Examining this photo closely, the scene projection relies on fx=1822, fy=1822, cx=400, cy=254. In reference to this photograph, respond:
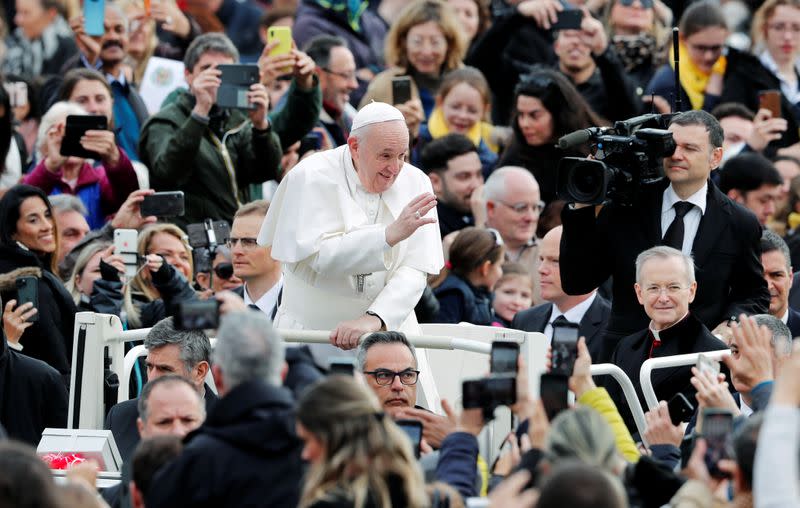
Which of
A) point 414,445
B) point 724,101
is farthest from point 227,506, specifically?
point 724,101

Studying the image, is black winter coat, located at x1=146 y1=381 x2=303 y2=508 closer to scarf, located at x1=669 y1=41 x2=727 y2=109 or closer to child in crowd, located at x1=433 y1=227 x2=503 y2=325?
child in crowd, located at x1=433 y1=227 x2=503 y2=325

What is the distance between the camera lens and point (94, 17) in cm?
1330

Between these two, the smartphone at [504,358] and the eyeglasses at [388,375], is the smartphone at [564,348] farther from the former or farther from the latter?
the eyeglasses at [388,375]

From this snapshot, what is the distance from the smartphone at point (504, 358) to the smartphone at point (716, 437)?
931 millimetres

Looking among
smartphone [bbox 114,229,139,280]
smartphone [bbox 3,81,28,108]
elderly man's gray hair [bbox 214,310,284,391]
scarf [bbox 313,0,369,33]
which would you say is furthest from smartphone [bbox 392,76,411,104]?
elderly man's gray hair [bbox 214,310,284,391]

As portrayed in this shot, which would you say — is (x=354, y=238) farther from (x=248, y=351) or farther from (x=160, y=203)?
(x=248, y=351)

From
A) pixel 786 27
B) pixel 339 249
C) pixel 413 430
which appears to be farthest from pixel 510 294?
pixel 413 430

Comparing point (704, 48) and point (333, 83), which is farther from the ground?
point (704, 48)

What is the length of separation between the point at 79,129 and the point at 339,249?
319 centimetres

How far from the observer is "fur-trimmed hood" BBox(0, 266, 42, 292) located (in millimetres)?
10633

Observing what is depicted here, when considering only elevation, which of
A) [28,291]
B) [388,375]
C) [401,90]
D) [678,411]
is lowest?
[678,411]

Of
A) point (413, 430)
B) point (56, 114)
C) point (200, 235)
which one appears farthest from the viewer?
point (56, 114)

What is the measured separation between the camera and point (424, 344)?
903cm

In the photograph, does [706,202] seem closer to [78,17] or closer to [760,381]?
[760,381]
